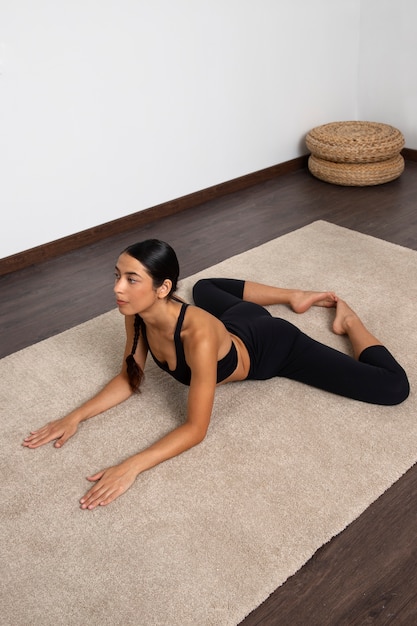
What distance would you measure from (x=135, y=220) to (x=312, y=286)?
43.6 inches

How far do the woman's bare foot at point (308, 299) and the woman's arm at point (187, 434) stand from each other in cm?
71

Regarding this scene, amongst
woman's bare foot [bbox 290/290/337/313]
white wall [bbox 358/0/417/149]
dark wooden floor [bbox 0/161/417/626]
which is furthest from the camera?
white wall [bbox 358/0/417/149]

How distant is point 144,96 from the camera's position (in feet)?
10.1

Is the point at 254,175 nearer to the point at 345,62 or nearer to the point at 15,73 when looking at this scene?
the point at 345,62

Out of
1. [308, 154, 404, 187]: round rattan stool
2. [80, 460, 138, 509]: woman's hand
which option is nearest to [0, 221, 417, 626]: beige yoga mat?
[80, 460, 138, 509]: woman's hand

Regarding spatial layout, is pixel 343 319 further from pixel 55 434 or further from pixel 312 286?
pixel 55 434

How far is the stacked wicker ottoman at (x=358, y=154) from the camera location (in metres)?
3.47

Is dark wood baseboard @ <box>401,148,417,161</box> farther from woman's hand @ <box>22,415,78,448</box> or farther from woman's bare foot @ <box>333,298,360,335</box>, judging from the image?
woman's hand @ <box>22,415,78,448</box>

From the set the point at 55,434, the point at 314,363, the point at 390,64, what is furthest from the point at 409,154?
the point at 55,434

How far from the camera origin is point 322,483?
1.66 m

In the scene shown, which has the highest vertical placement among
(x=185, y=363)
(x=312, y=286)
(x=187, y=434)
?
(x=185, y=363)

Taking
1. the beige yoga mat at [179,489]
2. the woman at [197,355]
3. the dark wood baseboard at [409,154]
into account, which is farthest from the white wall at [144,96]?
A: the woman at [197,355]

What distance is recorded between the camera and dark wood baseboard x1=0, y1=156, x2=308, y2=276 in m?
2.96

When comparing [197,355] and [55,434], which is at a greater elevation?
[197,355]
